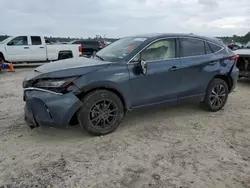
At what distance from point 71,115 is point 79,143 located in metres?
0.48

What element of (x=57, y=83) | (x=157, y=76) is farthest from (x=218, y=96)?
(x=57, y=83)

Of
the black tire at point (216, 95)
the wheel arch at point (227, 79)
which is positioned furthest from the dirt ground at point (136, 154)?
the wheel arch at point (227, 79)

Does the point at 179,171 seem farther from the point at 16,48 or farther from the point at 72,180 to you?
the point at 16,48

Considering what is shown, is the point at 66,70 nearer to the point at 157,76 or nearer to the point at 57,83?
the point at 57,83

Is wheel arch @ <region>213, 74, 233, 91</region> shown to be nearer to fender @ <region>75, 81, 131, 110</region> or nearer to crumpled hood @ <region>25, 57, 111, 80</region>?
fender @ <region>75, 81, 131, 110</region>

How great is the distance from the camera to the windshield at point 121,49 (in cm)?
426

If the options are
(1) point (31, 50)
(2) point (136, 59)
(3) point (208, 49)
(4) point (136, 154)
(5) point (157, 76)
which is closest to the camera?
(4) point (136, 154)

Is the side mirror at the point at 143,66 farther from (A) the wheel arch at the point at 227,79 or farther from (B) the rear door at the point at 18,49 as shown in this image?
(B) the rear door at the point at 18,49

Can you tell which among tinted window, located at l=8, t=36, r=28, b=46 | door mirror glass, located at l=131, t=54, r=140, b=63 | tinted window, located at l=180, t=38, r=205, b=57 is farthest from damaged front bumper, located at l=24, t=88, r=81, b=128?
tinted window, located at l=8, t=36, r=28, b=46

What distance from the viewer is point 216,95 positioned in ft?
17.2

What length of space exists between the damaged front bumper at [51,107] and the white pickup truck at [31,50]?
1110cm

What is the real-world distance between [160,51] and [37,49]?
1121cm

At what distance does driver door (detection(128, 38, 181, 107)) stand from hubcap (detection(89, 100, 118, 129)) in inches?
16.2

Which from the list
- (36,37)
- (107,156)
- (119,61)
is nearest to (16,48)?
(36,37)
